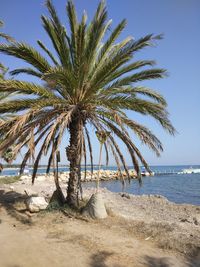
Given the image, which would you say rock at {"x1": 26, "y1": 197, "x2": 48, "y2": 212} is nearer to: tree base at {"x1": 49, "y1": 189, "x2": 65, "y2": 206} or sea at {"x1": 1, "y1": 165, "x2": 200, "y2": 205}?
tree base at {"x1": 49, "y1": 189, "x2": 65, "y2": 206}

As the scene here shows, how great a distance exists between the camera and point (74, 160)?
10625 mm

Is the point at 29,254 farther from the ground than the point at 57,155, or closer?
closer

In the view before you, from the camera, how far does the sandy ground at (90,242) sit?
20.4 feet

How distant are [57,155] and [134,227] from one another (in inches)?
126

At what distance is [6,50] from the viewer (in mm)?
9688

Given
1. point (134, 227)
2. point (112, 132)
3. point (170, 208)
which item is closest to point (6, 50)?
point (112, 132)

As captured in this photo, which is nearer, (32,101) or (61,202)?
(32,101)

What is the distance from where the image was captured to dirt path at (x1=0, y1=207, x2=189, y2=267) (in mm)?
6160

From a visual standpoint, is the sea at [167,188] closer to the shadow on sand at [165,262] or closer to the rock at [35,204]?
the rock at [35,204]

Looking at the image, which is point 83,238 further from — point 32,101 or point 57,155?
point 32,101

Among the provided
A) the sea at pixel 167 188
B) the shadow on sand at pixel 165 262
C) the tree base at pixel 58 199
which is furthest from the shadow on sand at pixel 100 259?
the tree base at pixel 58 199

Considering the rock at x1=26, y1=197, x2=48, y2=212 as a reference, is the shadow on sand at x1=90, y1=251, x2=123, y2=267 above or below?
below

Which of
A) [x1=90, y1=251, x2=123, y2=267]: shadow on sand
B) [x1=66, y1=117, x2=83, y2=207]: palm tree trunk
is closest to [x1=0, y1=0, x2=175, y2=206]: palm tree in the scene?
[x1=66, y1=117, x2=83, y2=207]: palm tree trunk

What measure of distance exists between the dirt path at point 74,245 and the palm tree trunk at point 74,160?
1154 mm
